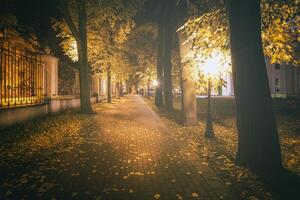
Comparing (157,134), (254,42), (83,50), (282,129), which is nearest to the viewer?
(254,42)

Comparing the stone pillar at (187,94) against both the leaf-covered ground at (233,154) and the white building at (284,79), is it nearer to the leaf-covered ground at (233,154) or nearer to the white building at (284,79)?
the leaf-covered ground at (233,154)

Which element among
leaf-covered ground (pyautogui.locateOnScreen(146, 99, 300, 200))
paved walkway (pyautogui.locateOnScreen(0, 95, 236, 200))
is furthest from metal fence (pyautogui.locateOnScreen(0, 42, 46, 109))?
leaf-covered ground (pyautogui.locateOnScreen(146, 99, 300, 200))

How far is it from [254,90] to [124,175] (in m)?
3.44

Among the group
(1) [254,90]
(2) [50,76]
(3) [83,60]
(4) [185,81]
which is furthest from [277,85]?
(1) [254,90]

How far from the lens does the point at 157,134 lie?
31.0 ft

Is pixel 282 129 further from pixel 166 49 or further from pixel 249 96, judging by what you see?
pixel 166 49

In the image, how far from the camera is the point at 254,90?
472 centimetres

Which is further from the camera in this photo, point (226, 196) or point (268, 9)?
point (268, 9)

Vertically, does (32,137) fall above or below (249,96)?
below

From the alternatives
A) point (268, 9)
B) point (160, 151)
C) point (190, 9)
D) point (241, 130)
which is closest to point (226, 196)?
point (241, 130)

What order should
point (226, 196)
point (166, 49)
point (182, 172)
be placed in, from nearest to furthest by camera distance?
point (226, 196), point (182, 172), point (166, 49)

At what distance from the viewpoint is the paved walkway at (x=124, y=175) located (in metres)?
4.02

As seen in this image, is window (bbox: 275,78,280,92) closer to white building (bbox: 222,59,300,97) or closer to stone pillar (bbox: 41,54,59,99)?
white building (bbox: 222,59,300,97)

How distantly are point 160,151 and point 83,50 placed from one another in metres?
11.6
